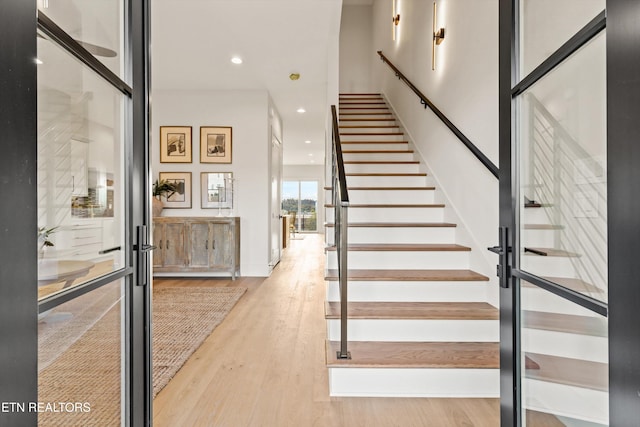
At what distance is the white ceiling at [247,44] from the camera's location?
10.5 ft

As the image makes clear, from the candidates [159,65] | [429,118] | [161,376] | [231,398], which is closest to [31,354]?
[231,398]

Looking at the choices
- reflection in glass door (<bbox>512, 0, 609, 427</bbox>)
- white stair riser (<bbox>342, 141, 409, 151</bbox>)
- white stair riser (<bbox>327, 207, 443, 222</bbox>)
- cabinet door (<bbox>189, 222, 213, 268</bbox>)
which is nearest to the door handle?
reflection in glass door (<bbox>512, 0, 609, 427</bbox>)

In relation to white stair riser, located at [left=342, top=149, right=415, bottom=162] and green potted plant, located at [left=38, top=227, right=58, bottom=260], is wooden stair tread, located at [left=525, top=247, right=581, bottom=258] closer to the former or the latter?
green potted plant, located at [left=38, top=227, right=58, bottom=260]

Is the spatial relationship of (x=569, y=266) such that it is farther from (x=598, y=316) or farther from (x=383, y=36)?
(x=383, y=36)

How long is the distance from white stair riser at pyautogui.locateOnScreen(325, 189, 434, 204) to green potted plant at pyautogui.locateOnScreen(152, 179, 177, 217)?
128 inches

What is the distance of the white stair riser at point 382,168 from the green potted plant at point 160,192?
2990 mm

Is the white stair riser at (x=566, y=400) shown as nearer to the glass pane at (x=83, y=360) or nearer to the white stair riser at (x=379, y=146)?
the glass pane at (x=83, y=360)

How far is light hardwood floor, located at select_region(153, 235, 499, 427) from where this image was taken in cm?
175

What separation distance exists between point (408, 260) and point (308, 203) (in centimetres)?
1204

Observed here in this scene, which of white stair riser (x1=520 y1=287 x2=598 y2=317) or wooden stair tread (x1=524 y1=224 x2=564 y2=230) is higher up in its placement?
wooden stair tread (x1=524 y1=224 x2=564 y2=230)

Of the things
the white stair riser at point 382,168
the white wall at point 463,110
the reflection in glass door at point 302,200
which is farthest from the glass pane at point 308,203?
the white stair riser at point 382,168

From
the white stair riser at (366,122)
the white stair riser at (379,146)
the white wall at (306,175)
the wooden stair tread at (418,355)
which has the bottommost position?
the wooden stair tread at (418,355)

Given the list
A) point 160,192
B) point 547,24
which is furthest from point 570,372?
point 160,192

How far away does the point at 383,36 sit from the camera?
6422 mm
